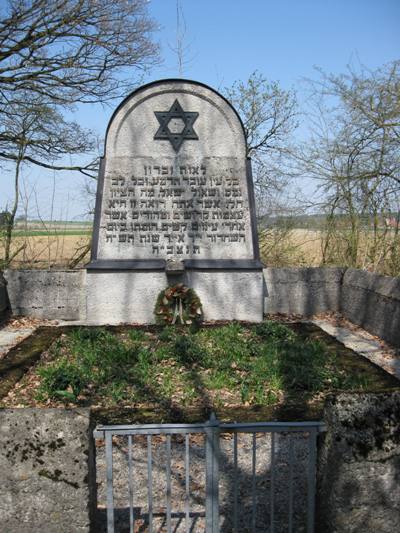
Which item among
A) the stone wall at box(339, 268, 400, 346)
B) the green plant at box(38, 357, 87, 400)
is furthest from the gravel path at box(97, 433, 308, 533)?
the stone wall at box(339, 268, 400, 346)

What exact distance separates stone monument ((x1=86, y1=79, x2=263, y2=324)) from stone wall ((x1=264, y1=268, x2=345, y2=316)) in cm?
99

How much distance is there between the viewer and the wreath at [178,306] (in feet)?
28.7

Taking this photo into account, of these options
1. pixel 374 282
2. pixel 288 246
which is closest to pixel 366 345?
pixel 374 282

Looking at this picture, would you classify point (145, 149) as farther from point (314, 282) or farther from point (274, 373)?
point (274, 373)

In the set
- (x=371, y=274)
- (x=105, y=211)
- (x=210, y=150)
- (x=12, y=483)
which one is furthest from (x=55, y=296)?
(x=12, y=483)

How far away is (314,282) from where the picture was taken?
10.0 m

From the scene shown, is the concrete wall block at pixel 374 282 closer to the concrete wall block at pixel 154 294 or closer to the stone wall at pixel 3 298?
the concrete wall block at pixel 154 294

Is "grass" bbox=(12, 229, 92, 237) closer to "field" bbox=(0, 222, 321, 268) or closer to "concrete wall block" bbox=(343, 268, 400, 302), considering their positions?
"field" bbox=(0, 222, 321, 268)

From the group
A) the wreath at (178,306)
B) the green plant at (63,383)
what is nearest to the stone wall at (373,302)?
the wreath at (178,306)

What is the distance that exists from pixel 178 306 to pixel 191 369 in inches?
107

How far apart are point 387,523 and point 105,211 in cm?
738

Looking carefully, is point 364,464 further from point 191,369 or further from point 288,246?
point 288,246

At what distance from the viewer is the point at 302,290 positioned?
10094 millimetres

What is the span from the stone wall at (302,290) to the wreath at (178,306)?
1.85 m
